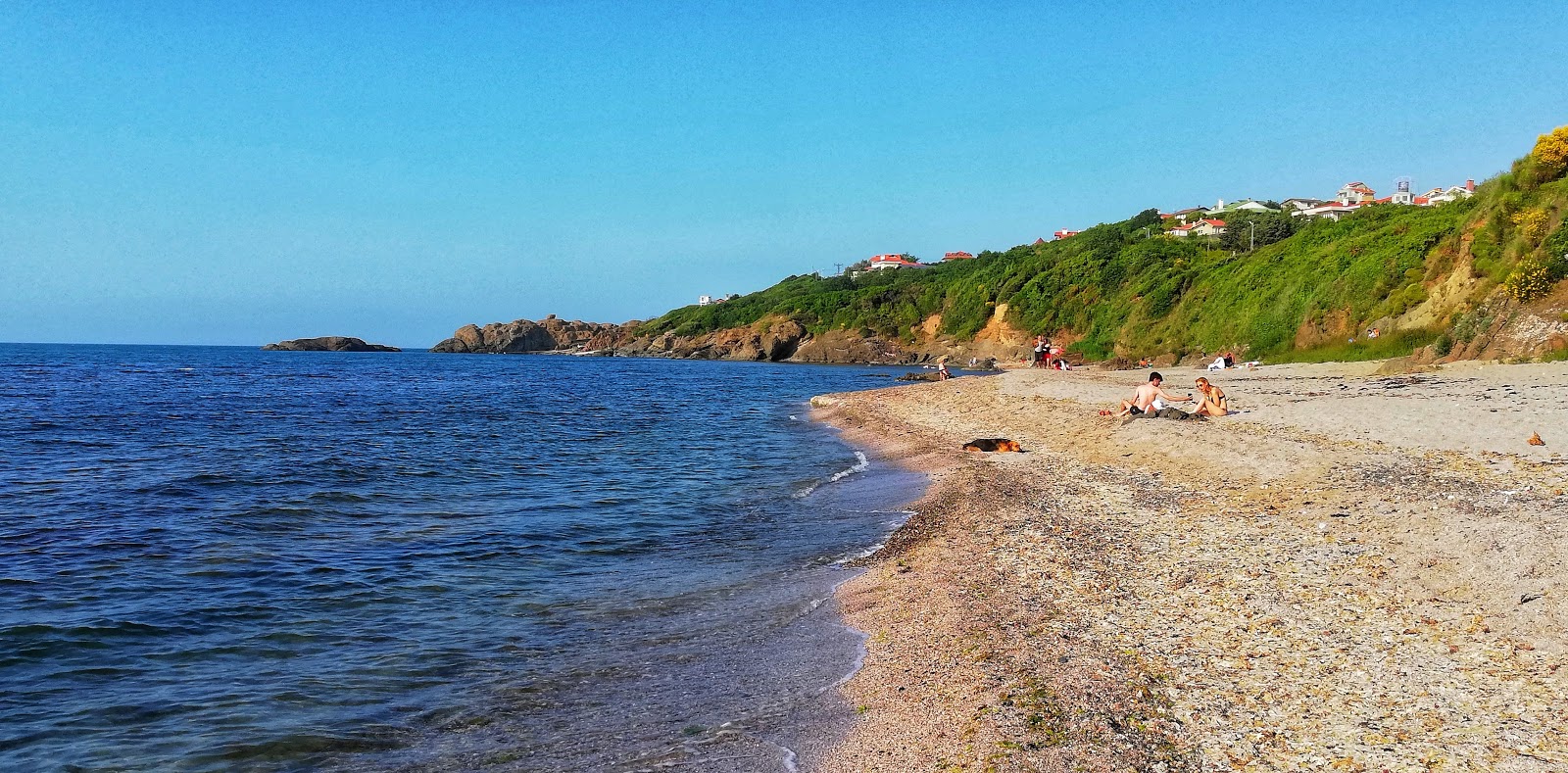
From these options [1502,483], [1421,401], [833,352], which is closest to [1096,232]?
[833,352]

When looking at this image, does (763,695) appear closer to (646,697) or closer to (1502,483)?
(646,697)

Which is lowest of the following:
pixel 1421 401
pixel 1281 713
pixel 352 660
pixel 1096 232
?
pixel 352 660

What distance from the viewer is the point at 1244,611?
278 inches

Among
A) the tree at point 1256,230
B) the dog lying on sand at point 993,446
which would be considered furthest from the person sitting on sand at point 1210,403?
the tree at point 1256,230

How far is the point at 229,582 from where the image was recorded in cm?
1027

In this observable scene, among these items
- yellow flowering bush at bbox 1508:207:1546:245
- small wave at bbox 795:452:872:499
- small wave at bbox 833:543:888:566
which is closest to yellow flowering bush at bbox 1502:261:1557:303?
yellow flowering bush at bbox 1508:207:1546:245

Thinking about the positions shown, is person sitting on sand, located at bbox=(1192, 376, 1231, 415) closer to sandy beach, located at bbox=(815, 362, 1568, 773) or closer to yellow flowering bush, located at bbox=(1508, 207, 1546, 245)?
sandy beach, located at bbox=(815, 362, 1568, 773)

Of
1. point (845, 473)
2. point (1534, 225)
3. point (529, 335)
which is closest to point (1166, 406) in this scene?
point (845, 473)

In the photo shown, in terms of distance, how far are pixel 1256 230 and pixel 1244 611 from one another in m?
84.9

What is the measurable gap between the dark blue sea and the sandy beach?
902 millimetres

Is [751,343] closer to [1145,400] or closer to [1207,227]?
[1207,227]

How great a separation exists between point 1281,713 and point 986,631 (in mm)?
2528

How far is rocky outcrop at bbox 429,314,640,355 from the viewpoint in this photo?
173 metres

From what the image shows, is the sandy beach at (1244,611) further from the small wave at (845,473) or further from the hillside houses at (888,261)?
the hillside houses at (888,261)
